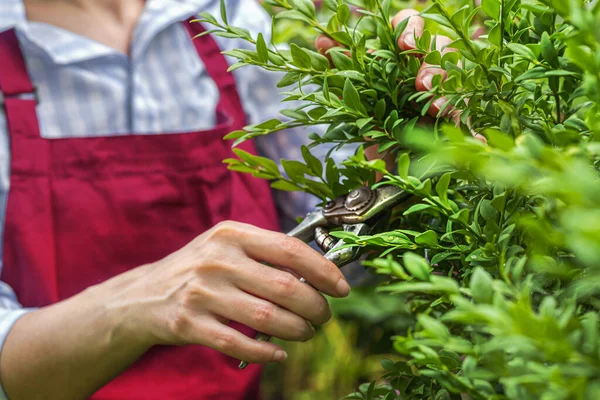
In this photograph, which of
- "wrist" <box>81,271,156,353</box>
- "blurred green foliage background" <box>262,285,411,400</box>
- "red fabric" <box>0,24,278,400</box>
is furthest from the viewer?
"blurred green foliage background" <box>262,285,411,400</box>

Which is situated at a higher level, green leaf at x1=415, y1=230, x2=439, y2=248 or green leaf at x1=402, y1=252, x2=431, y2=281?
green leaf at x1=402, y1=252, x2=431, y2=281

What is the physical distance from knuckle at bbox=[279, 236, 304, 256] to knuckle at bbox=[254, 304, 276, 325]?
0.06 meters

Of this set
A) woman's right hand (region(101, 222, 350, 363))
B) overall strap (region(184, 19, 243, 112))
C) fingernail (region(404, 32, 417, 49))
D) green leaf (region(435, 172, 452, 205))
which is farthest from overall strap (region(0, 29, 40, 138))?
green leaf (region(435, 172, 452, 205))

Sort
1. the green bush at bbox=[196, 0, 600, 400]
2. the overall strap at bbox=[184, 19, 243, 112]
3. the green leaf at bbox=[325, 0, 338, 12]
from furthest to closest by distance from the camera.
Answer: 1. the overall strap at bbox=[184, 19, 243, 112]
2. the green leaf at bbox=[325, 0, 338, 12]
3. the green bush at bbox=[196, 0, 600, 400]

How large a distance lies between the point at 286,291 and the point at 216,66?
1.90 feet

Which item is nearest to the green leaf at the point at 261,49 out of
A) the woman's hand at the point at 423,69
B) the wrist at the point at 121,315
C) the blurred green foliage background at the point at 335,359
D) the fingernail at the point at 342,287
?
the woman's hand at the point at 423,69

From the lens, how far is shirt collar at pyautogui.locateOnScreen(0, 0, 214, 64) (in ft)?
3.01

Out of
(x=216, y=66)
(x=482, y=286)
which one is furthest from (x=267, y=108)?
(x=482, y=286)

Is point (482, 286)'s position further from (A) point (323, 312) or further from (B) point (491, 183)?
(A) point (323, 312)

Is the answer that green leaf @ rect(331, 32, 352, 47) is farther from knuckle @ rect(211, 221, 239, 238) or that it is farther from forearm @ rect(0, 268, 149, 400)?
forearm @ rect(0, 268, 149, 400)

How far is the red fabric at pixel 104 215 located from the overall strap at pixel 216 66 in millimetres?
85

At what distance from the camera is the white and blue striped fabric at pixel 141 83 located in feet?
3.05

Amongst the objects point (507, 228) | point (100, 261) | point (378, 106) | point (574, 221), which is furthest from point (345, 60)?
point (100, 261)

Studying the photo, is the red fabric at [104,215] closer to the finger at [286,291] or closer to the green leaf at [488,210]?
the finger at [286,291]
